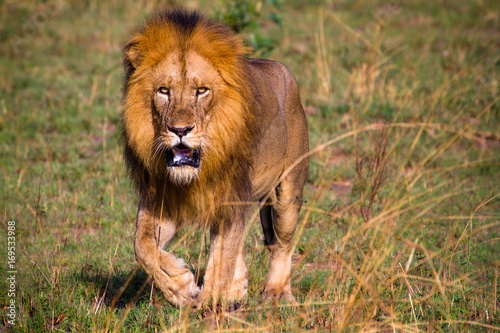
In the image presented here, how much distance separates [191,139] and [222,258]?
0.85 metres

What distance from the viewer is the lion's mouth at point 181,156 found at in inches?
122

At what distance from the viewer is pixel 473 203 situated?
5445 mm

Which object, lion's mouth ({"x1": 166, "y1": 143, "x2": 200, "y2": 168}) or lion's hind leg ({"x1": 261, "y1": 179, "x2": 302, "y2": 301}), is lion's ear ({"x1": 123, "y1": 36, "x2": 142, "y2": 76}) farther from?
lion's hind leg ({"x1": 261, "y1": 179, "x2": 302, "y2": 301})

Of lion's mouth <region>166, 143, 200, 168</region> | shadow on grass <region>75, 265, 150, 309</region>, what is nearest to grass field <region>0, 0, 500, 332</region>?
shadow on grass <region>75, 265, 150, 309</region>

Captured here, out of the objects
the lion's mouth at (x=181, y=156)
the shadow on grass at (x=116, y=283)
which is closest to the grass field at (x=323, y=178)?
the shadow on grass at (x=116, y=283)

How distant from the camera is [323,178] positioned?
13.1 ft

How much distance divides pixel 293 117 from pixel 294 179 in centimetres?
45

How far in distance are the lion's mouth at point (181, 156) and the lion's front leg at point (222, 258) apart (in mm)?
526

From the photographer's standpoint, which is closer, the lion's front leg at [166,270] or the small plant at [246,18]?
the lion's front leg at [166,270]

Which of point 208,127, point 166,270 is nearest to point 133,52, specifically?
point 208,127

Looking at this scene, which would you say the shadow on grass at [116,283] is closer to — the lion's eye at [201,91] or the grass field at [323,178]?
the grass field at [323,178]

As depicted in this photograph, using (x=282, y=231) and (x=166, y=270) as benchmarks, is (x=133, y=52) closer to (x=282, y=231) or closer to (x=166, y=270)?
(x=166, y=270)

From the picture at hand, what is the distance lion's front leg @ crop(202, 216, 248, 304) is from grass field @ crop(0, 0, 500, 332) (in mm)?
106

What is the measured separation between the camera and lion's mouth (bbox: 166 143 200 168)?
3.09 m
